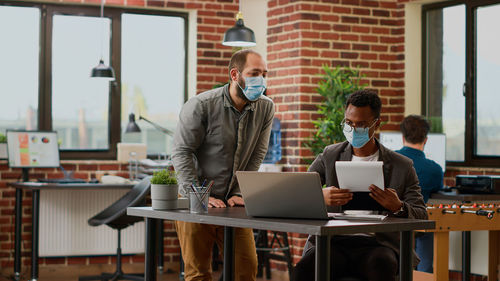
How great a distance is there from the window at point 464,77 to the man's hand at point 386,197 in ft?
11.5

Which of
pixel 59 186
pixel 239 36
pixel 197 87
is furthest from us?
A: pixel 197 87

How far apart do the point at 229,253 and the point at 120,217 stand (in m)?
2.93

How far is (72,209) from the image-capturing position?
6918 millimetres

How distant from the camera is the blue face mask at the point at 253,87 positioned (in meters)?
3.71

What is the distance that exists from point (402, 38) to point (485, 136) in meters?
1.15

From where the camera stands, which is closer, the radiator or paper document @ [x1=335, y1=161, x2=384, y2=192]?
paper document @ [x1=335, y1=161, x2=384, y2=192]

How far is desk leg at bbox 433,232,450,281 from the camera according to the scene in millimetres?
4375

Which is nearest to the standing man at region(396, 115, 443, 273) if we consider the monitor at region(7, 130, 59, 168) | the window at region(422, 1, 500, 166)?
the window at region(422, 1, 500, 166)

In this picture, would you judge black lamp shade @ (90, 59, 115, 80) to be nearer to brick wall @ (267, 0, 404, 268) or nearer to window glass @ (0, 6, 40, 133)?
window glass @ (0, 6, 40, 133)

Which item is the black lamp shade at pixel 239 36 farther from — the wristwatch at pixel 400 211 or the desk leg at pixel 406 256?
the desk leg at pixel 406 256

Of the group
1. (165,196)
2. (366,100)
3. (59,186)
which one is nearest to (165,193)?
(165,196)

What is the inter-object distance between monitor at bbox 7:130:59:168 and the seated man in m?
3.64

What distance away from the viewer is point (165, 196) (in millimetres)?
3414

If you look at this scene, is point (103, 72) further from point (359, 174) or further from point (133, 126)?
point (359, 174)
